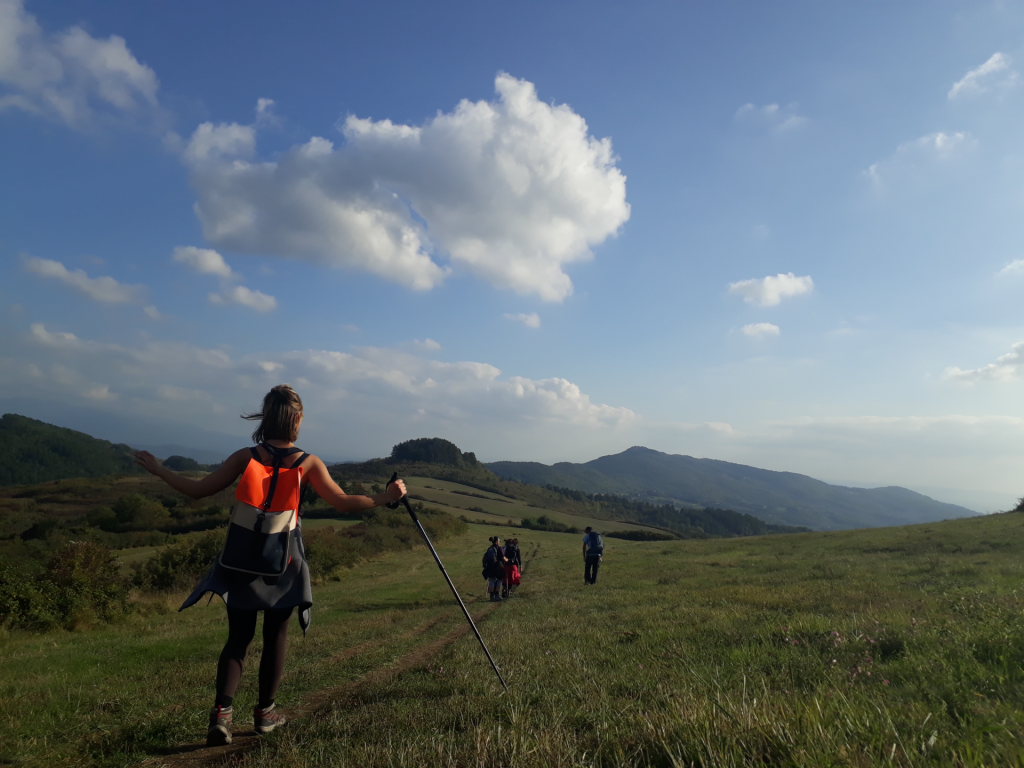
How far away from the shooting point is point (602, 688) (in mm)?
4938

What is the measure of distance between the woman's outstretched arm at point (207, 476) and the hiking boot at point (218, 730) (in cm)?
182

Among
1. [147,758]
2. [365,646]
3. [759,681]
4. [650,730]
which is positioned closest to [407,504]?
[147,758]

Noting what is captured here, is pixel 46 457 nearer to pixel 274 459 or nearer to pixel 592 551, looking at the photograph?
pixel 592 551

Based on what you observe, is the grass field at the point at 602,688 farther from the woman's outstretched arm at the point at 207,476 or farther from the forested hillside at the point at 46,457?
the forested hillside at the point at 46,457

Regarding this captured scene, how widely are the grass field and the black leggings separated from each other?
16.6 inches

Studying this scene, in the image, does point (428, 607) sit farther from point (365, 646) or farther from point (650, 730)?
point (650, 730)

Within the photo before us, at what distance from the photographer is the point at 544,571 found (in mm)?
31859

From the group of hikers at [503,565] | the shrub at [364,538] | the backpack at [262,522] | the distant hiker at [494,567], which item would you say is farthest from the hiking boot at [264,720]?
the distant hiker at [494,567]

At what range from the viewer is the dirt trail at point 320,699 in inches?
163

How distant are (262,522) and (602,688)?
3.47 metres

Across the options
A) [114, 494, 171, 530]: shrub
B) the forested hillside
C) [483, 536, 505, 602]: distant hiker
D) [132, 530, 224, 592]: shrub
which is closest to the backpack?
[483, 536, 505, 602]: distant hiker

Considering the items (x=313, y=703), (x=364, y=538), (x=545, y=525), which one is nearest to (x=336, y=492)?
(x=313, y=703)

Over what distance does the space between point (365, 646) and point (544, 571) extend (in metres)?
23.1

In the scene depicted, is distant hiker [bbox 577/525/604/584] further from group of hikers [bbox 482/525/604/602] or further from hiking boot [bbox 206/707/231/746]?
hiking boot [bbox 206/707/231/746]
